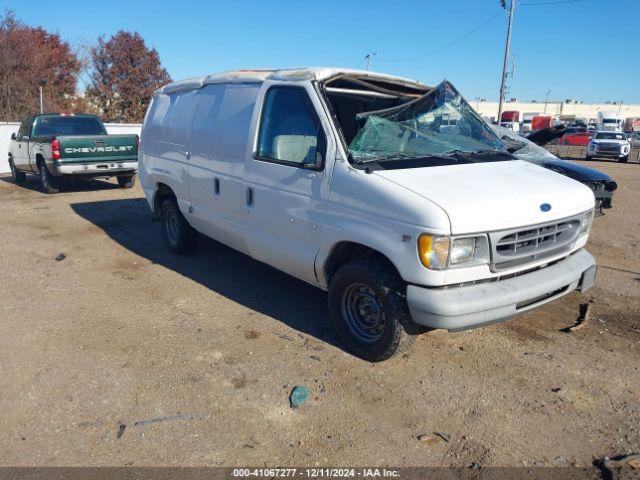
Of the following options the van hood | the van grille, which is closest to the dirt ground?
the van grille

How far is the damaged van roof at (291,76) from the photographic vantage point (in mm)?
4277

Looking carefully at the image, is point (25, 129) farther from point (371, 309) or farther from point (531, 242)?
point (531, 242)

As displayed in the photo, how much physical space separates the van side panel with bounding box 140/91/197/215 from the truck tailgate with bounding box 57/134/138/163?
501 centimetres

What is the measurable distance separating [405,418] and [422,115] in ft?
8.26

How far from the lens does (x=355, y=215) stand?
371 cm

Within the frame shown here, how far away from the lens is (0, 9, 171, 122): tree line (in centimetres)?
2423

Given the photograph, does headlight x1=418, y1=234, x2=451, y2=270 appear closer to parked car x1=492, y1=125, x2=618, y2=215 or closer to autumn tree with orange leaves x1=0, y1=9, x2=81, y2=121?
parked car x1=492, y1=125, x2=618, y2=215

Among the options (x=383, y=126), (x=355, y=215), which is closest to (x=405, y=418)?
(x=355, y=215)

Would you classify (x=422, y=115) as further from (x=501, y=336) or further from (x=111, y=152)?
(x=111, y=152)

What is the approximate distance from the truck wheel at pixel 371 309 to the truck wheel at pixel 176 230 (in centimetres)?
307

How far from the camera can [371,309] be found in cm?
389

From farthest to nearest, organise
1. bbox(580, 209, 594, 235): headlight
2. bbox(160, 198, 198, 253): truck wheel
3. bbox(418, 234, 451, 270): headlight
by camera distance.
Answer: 1. bbox(160, 198, 198, 253): truck wheel
2. bbox(580, 209, 594, 235): headlight
3. bbox(418, 234, 451, 270): headlight

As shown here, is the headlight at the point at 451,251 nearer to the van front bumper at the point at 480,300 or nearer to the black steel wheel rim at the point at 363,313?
the van front bumper at the point at 480,300

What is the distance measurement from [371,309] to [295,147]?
4.88 ft
